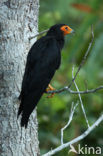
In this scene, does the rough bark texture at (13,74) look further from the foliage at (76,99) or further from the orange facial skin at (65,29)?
the foliage at (76,99)

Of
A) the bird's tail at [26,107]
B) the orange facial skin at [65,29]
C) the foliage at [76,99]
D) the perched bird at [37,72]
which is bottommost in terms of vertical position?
the foliage at [76,99]

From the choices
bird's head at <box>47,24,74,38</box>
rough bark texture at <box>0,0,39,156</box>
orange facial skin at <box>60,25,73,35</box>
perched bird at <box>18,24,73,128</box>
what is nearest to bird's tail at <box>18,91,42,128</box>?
perched bird at <box>18,24,73,128</box>

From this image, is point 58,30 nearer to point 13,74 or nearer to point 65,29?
point 65,29

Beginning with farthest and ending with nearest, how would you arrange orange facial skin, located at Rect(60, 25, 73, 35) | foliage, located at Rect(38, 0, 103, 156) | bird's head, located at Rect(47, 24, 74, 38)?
1. foliage, located at Rect(38, 0, 103, 156)
2. orange facial skin, located at Rect(60, 25, 73, 35)
3. bird's head, located at Rect(47, 24, 74, 38)

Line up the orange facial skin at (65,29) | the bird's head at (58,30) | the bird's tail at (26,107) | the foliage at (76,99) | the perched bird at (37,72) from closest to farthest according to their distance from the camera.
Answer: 1. the bird's tail at (26,107)
2. the perched bird at (37,72)
3. the bird's head at (58,30)
4. the orange facial skin at (65,29)
5. the foliage at (76,99)

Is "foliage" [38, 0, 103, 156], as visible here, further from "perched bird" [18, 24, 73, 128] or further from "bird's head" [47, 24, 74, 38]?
"perched bird" [18, 24, 73, 128]

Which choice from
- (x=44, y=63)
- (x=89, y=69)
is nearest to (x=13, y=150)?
(x=44, y=63)

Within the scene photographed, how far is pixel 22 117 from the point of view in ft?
14.1

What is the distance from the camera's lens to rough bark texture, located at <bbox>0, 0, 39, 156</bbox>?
454 cm

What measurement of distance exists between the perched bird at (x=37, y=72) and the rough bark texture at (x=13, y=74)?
12cm

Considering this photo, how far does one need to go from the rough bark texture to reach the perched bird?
0.38 ft

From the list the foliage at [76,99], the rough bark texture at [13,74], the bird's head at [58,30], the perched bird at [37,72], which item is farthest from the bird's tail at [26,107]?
the foliage at [76,99]

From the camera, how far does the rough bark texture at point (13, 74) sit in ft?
14.9

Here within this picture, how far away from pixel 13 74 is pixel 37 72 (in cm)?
31
